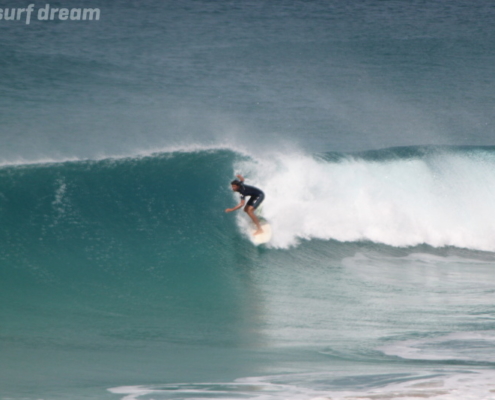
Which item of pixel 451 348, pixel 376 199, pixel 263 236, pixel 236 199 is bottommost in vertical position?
pixel 451 348

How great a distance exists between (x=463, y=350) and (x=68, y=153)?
13.3 meters

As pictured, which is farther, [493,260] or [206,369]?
[493,260]

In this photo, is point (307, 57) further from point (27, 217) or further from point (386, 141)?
point (27, 217)

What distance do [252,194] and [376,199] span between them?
11.8 ft

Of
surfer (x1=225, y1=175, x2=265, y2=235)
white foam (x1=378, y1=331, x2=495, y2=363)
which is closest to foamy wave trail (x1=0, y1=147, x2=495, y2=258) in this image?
surfer (x1=225, y1=175, x2=265, y2=235)

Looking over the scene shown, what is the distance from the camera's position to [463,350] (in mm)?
5953

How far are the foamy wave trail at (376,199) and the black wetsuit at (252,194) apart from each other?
950 mm

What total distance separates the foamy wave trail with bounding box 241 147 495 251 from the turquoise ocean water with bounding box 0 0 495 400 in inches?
1.8

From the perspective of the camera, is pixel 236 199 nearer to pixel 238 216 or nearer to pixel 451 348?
pixel 238 216

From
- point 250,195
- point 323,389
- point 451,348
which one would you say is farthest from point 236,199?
point 323,389

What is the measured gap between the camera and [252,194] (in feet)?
32.2

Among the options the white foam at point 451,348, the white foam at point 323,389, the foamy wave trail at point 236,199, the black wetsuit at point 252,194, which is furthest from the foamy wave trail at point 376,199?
the white foam at point 323,389

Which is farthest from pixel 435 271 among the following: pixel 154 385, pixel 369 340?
pixel 154 385

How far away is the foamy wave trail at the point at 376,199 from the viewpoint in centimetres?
1141
